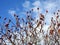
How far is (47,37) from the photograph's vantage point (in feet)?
44.1

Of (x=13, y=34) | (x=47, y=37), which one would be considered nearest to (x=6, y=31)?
(x=13, y=34)

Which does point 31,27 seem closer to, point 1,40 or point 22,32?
point 22,32

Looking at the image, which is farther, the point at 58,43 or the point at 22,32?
the point at 22,32

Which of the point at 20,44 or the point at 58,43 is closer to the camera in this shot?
the point at 58,43

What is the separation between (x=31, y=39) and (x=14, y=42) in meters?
0.99

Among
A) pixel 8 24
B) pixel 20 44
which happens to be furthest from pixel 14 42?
pixel 8 24

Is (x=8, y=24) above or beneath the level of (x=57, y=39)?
above

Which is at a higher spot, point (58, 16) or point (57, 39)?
point (58, 16)

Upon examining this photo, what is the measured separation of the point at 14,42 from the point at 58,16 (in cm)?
291

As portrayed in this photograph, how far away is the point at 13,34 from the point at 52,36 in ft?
7.39

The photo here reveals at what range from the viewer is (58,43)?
1254 cm

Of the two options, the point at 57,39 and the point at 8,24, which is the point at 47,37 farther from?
the point at 8,24

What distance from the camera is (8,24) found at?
12.8 m

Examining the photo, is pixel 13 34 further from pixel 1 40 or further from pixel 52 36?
pixel 52 36
